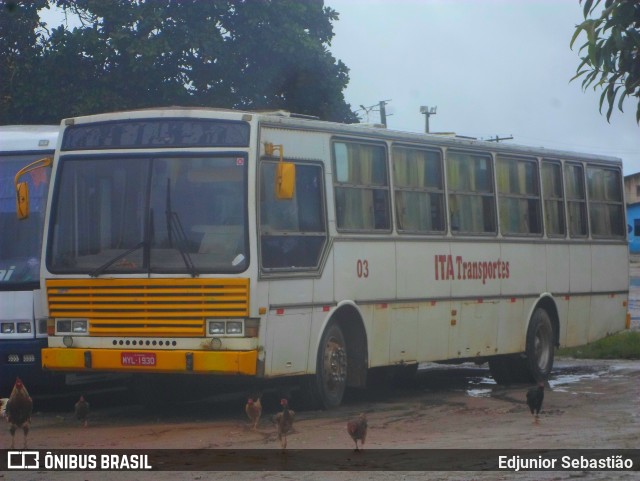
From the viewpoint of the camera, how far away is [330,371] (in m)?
14.2

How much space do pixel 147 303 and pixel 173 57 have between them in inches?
539

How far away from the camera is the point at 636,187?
93.2 metres

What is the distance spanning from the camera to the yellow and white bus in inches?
506

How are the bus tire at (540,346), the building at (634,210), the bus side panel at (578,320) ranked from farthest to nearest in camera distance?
the building at (634,210), the bus side panel at (578,320), the bus tire at (540,346)

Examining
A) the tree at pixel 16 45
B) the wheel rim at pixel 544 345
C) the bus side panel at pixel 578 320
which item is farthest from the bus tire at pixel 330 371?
the tree at pixel 16 45

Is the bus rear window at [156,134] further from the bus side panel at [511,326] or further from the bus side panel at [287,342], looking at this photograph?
the bus side panel at [511,326]

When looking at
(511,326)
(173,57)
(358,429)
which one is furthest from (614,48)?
(173,57)

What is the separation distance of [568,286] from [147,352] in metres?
7.97

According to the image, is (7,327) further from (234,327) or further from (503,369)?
(503,369)

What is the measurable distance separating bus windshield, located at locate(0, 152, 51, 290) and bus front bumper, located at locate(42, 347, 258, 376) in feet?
4.35

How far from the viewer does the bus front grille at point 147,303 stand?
41.8ft

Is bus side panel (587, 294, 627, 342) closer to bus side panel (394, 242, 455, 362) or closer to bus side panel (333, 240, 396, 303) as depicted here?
bus side panel (394, 242, 455, 362)

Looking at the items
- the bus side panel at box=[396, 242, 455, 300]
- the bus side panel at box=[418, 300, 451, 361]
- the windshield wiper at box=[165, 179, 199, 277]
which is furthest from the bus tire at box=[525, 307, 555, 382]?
the windshield wiper at box=[165, 179, 199, 277]

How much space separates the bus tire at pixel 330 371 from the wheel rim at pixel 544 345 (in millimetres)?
4626
